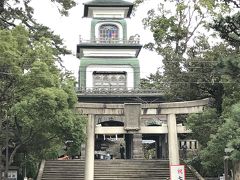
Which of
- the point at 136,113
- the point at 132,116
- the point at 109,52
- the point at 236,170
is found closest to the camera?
the point at 236,170

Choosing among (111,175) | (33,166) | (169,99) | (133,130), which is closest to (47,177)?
(33,166)

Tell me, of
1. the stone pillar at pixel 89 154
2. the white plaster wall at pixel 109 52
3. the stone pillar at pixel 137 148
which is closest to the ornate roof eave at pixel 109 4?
the white plaster wall at pixel 109 52

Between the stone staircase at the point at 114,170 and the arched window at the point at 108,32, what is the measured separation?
1099cm

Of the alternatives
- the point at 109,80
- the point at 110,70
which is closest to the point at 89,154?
the point at 109,80

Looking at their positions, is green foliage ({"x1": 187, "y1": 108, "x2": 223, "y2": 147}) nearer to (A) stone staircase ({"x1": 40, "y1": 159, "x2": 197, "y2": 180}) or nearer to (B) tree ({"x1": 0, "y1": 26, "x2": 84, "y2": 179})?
(A) stone staircase ({"x1": 40, "y1": 159, "x2": 197, "y2": 180})

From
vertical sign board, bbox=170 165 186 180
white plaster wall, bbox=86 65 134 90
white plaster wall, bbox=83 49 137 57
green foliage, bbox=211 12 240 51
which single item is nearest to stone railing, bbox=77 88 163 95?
white plaster wall, bbox=86 65 134 90

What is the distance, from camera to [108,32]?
3475 cm

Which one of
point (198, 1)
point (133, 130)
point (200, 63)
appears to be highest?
point (198, 1)

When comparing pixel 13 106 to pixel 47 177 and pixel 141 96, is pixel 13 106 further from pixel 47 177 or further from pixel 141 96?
pixel 141 96

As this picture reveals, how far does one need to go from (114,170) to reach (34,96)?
9419 millimetres

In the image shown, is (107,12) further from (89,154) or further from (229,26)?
(229,26)

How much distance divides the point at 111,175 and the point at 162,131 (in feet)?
12.1

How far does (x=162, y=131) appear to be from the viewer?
2603 cm

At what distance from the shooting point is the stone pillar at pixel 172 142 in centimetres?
2358
